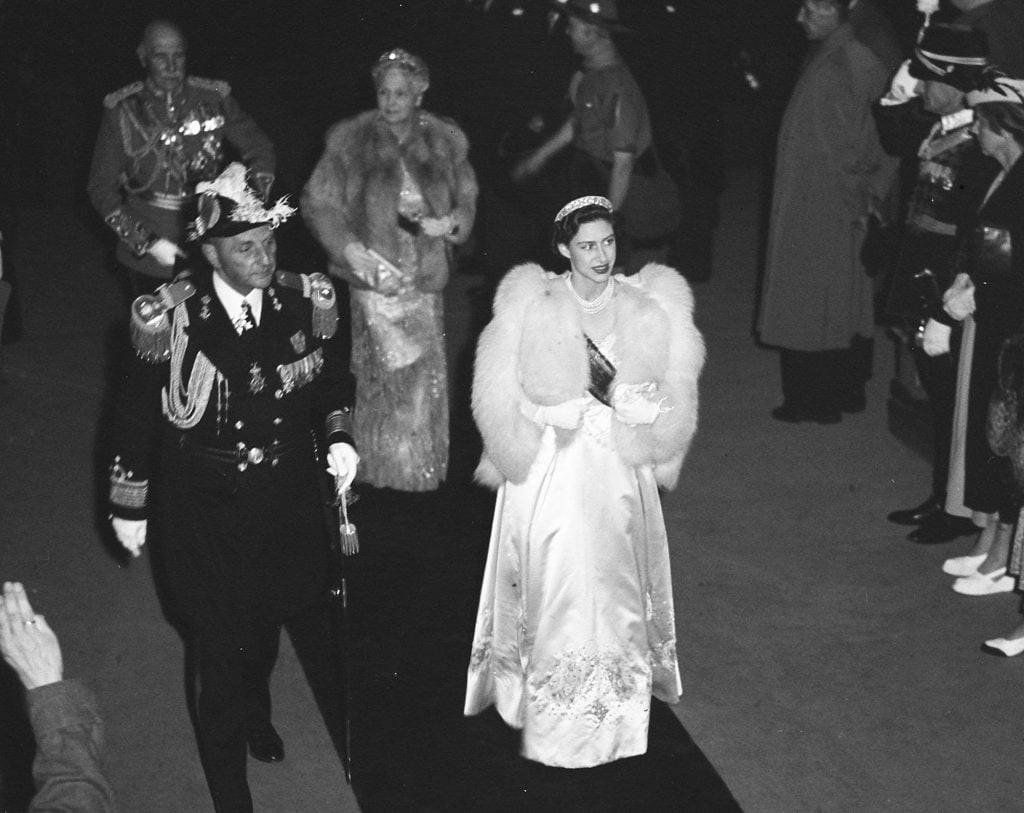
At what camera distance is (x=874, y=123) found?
7.96m

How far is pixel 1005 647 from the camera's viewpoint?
18.9ft

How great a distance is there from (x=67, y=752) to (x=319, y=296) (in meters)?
2.41

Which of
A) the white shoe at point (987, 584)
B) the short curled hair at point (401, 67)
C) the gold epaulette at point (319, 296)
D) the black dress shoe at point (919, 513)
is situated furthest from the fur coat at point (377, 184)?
the white shoe at point (987, 584)

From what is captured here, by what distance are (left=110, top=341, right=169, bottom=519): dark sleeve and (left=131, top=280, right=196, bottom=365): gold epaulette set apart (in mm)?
35

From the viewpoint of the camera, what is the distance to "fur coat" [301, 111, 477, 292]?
21.9ft

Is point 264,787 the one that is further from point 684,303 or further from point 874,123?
point 874,123

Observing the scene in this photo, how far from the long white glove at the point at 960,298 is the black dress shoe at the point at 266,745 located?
10.8 ft

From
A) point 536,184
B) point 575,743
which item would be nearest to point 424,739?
point 575,743

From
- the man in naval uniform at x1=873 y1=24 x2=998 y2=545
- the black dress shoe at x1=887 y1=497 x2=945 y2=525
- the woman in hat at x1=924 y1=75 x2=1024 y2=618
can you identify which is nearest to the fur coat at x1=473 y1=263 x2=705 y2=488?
the woman in hat at x1=924 y1=75 x2=1024 y2=618

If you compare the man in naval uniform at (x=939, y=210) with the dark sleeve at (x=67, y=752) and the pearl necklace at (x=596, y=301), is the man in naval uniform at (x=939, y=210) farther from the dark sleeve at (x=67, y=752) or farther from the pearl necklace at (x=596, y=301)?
the dark sleeve at (x=67, y=752)

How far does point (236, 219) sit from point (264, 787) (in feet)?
6.20

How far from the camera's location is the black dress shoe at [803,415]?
8.52m

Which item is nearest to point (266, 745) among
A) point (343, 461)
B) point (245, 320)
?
point (343, 461)

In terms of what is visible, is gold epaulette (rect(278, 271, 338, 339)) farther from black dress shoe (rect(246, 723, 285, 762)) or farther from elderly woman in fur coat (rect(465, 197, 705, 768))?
black dress shoe (rect(246, 723, 285, 762))
